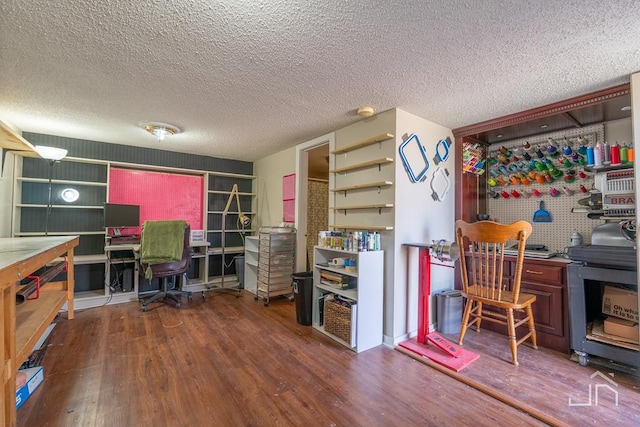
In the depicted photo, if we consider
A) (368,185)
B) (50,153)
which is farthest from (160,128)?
(368,185)

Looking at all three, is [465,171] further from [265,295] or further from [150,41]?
[150,41]

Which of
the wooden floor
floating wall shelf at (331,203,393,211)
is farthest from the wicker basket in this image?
floating wall shelf at (331,203,393,211)

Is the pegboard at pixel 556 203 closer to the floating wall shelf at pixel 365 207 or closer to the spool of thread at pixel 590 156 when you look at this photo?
the spool of thread at pixel 590 156

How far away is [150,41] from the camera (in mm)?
1613

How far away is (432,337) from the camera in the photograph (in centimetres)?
246

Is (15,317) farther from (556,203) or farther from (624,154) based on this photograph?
(556,203)

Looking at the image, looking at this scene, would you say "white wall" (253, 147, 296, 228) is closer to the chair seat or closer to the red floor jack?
the red floor jack

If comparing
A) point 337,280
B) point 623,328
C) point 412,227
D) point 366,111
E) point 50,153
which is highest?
point 366,111

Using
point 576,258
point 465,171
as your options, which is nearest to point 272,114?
point 465,171

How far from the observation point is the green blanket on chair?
3312 millimetres

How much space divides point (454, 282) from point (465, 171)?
1256mm

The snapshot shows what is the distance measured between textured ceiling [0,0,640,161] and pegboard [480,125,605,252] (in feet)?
2.30

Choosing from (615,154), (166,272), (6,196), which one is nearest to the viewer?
(615,154)

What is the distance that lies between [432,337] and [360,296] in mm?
739
